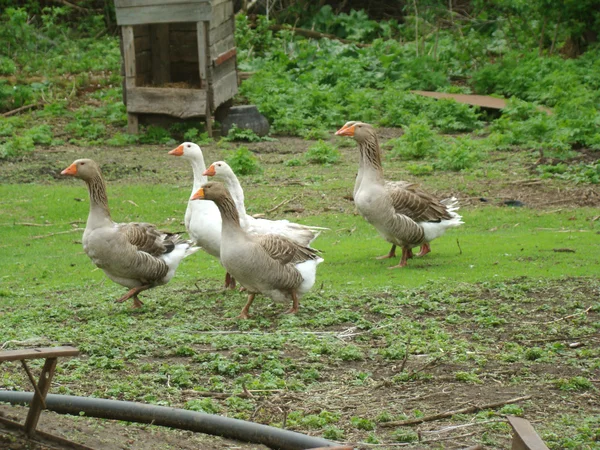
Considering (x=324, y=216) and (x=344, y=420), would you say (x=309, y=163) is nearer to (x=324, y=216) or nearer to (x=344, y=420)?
(x=324, y=216)

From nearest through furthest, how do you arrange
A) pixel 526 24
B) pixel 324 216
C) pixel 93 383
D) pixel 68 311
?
pixel 93 383, pixel 68 311, pixel 324 216, pixel 526 24

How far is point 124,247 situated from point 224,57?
36.3 ft

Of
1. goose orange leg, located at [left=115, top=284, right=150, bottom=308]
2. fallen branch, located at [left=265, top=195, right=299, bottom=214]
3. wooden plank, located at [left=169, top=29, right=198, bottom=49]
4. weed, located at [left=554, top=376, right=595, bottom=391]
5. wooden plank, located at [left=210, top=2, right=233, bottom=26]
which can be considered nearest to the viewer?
weed, located at [left=554, top=376, right=595, bottom=391]

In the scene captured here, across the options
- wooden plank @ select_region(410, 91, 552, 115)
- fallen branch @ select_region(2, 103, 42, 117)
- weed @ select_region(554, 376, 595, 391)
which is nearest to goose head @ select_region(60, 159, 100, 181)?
weed @ select_region(554, 376, 595, 391)

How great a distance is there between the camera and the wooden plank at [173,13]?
1823 cm

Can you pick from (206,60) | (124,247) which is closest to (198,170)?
(124,247)

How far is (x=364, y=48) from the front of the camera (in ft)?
84.4

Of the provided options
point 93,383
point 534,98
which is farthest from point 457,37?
point 93,383

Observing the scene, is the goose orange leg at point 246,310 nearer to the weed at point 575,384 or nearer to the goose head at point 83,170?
the goose head at point 83,170

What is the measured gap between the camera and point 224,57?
1948cm

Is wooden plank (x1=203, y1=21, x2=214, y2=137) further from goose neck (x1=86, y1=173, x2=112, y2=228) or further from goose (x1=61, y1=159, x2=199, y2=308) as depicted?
goose neck (x1=86, y1=173, x2=112, y2=228)

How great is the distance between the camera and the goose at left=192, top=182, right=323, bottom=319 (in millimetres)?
8555

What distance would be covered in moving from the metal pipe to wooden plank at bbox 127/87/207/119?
1348cm

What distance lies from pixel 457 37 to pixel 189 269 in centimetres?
1627
